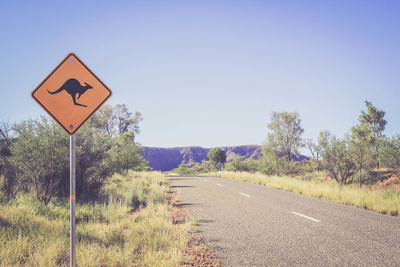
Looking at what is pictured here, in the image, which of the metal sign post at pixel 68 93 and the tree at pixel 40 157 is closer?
the metal sign post at pixel 68 93

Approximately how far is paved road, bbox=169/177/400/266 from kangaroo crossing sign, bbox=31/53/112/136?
338 centimetres

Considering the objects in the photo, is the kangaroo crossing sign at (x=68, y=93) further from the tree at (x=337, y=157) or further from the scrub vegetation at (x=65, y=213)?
the tree at (x=337, y=157)

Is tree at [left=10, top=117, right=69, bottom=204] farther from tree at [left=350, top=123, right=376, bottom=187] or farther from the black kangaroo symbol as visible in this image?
tree at [left=350, top=123, right=376, bottom=187]

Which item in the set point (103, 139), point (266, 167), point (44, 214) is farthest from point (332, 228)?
point (266, 167)

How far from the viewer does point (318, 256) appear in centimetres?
395

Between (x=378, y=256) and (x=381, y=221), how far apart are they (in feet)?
11.3

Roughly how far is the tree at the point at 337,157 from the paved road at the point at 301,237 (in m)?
13.9

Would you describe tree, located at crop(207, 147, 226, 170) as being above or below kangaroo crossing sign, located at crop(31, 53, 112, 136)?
below

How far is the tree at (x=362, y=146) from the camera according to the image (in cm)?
1894

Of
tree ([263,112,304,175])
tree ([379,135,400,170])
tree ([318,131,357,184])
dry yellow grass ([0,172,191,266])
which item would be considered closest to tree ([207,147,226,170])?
tree ([263,112,304,175])

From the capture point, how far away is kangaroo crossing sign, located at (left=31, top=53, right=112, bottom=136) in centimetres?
344

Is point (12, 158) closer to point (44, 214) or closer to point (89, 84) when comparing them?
point (44, 214)

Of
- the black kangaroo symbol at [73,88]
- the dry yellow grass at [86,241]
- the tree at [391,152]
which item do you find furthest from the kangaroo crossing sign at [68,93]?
the tree at [391,152]

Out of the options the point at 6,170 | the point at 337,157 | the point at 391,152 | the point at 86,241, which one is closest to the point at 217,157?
the point at 337,157
